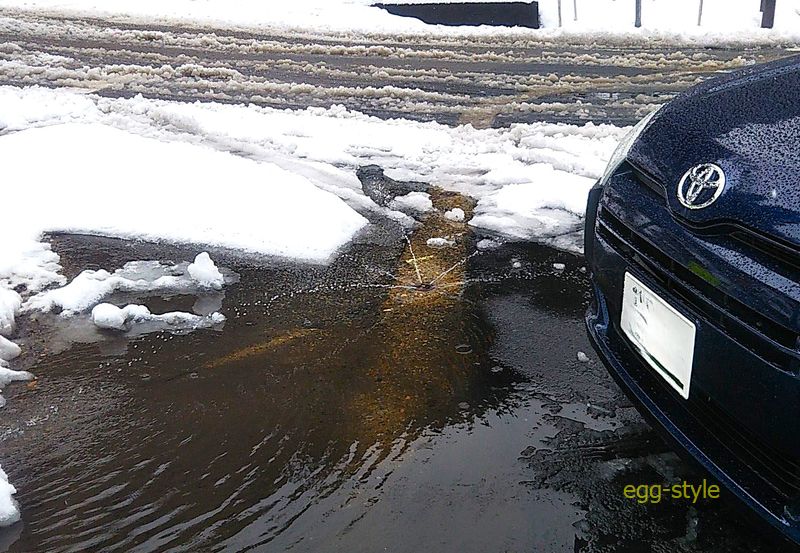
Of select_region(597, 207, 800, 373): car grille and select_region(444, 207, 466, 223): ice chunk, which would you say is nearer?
select_region(597, 207, 800, 373): car grille

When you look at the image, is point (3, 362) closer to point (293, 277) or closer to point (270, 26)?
point (293, 277)

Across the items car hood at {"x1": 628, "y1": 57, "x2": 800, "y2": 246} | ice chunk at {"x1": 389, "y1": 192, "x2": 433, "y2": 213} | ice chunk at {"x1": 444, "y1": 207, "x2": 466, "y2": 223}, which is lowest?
ice chunk at {"x1": 444, "y1": 207, "x2": 466, "y2": 223}

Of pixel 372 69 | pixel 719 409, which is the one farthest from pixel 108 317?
pixel 372 69

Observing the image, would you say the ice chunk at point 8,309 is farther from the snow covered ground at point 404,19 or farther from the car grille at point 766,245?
the snow covered ground at point 404,19

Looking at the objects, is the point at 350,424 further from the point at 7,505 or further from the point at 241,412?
the point at 7,505

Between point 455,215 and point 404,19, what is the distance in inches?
344

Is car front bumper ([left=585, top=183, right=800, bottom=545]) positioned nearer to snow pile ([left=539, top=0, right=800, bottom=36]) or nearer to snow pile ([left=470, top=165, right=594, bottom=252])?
snow pile ([left=470, top=165, right=594, bottom=252])

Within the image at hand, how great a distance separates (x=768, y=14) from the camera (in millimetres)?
11938

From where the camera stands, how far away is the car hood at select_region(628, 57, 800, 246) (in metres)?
1.93

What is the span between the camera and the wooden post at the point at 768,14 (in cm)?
1189

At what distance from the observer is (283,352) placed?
320 cm

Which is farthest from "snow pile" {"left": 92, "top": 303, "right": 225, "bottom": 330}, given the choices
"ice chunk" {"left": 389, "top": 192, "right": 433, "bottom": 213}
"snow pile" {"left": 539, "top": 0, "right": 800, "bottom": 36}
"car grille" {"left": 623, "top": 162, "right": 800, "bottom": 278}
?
"snow pile" {"left": 539, "top": 0, "right": 800, "bottom": 36}

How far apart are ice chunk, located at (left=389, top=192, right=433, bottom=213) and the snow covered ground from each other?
749cm

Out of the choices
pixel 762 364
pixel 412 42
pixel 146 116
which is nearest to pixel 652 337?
pixel 762 364
